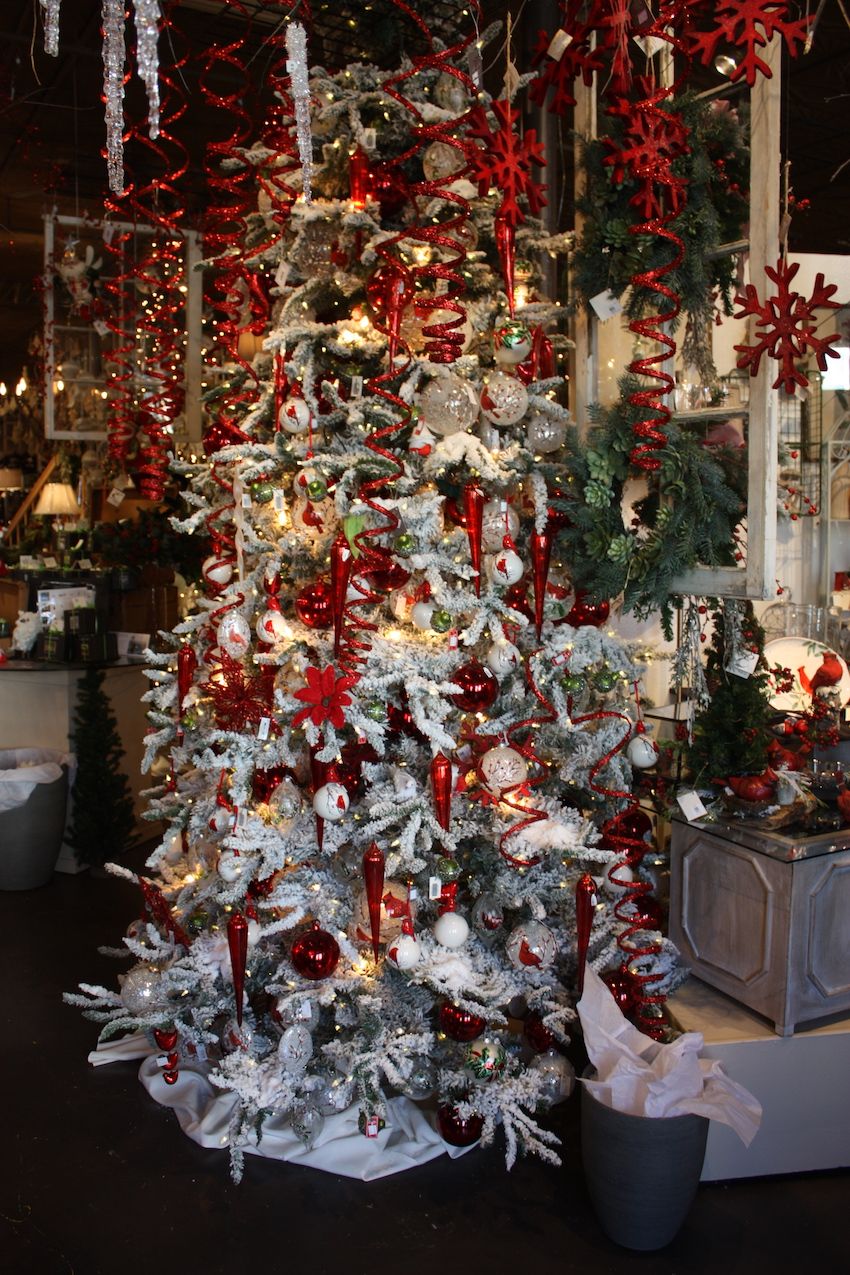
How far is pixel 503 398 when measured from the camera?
280 centimetres

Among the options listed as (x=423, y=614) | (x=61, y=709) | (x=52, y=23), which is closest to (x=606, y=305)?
(x=423, y=614)

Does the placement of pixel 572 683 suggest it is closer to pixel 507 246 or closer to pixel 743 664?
pixel 743 664

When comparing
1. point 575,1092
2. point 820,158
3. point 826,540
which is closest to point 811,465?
point 826,540

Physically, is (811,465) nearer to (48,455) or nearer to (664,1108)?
(664,1108)

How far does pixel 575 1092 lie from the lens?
2.99 metres

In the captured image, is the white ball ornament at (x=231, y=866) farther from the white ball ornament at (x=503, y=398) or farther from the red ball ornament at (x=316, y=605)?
the white ball ornament at (x=503, y=398)

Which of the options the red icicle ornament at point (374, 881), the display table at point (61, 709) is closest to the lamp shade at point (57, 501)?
the display table at point (61, 709)

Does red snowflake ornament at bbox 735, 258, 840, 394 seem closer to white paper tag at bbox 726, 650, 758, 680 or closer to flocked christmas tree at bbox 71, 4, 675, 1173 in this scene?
flocked christmas tree at bbox 71, 4, 675, 1173

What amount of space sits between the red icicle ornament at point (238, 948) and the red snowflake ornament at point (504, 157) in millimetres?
2026

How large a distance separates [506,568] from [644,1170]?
1.48 metres

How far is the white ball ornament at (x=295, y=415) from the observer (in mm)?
2861

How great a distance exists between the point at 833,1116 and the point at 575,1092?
73cm

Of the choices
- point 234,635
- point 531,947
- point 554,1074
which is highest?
point 234,635

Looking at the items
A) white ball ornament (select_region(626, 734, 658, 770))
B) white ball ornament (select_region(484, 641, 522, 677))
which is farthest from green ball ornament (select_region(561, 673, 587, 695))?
white ball ornament (select_region(626, 734, 658, 770))
